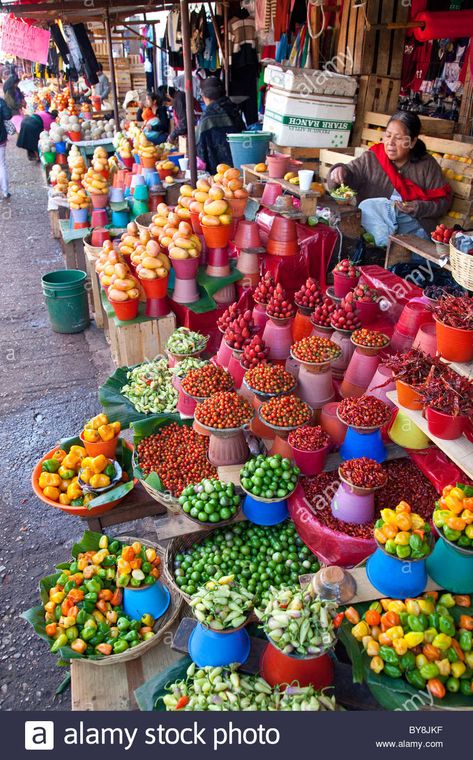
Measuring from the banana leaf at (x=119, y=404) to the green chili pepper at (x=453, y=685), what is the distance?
209cm

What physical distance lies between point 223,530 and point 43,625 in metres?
0.94

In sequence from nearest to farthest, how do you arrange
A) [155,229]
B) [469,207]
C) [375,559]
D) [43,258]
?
[375,559]
[469,207]
[155,229]
[43,258]

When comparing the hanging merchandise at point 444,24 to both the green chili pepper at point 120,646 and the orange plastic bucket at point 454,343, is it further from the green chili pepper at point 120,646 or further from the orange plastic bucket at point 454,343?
the green chili pepper at point 120,646

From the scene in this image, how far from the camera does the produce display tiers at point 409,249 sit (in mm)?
3521

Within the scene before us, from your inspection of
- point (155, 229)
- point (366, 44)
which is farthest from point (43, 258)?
point (366, 44)

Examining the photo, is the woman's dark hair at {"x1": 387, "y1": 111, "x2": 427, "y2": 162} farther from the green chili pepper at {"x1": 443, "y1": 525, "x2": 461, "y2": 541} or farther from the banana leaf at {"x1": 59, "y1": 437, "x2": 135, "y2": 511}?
the green chili pepper at {"x1": 443, "y1": 525, "x2": 461, "y2": 541}

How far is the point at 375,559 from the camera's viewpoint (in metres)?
2.21

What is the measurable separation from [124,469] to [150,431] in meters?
0.29

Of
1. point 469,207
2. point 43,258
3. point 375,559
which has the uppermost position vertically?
point 469,207

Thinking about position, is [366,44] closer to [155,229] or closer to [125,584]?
[155,229]

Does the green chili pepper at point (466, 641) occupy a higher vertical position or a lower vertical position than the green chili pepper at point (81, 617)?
higher

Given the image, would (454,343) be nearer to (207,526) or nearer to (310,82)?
(207,526)

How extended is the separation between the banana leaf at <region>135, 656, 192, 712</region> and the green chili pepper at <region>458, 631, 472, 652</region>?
1.05 metres
